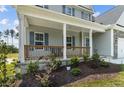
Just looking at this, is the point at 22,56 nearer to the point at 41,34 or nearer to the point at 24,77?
the point at 24,77

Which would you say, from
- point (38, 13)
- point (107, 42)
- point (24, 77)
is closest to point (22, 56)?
point (24, 77)

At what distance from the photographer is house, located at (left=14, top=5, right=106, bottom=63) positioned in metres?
10.5

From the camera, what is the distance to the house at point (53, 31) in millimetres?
10484

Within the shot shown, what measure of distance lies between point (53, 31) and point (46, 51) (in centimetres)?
312

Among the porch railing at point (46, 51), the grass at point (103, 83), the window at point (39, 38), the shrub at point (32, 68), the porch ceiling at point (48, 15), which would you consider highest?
the porch ceiling at point (48, 15)

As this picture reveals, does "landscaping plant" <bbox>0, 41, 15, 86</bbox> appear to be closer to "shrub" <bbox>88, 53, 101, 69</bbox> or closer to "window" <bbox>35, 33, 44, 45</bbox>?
"shrub" <bbox>88, 53, 101, 69</bbox>

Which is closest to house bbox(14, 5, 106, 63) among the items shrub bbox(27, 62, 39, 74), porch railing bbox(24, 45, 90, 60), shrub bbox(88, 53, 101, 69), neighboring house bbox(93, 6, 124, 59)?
porch railing bbox(24, 45, 90, 60)

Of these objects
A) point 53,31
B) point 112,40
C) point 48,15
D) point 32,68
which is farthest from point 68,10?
point 32,68

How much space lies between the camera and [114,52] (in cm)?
1781

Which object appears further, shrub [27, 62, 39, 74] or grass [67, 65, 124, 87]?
shrub [27, 62, 39, 74]

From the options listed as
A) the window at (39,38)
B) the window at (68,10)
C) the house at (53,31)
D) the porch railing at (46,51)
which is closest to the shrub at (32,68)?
the house at (53,31)

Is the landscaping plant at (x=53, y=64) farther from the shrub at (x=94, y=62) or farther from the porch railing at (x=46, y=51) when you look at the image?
the shrub at (x=94, y=62)

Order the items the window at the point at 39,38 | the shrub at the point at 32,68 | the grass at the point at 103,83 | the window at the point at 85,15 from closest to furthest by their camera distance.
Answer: the grass at the point at 103,83 < the shrub at the point at 32,68 < the window at the point at 39,38 < the window at the point at 85,15
